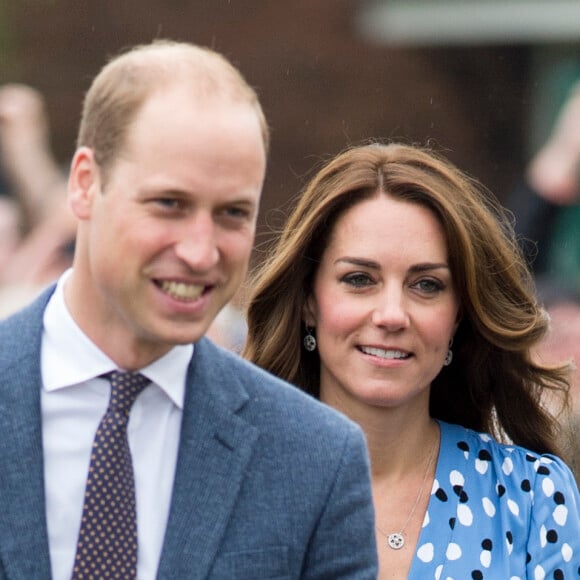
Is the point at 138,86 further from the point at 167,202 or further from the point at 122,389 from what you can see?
the point at 122,389

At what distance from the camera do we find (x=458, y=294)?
4586 mm

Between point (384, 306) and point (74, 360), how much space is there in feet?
5.19

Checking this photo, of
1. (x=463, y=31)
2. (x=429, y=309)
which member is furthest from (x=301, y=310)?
(x=463, y=31)

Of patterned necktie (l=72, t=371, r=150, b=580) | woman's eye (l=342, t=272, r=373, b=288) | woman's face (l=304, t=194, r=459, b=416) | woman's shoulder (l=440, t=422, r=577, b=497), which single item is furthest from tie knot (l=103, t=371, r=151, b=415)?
woman's shoulder (l=440, t=422, r=577, b=497)

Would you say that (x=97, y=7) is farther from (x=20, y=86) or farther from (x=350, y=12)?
(x=350, y=12)

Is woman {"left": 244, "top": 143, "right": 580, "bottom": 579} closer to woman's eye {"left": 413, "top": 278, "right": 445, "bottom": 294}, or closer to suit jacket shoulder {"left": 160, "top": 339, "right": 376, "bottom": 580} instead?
woman's eye {"left": 413, "top": 278, "right": 445, "bottom": 294}

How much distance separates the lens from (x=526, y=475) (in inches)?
182

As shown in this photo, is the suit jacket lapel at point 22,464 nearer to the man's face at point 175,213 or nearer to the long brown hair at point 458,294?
the man's face at point 175,213

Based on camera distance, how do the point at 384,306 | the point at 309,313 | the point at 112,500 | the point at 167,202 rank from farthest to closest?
1. the point at 309,313
2. the point at 384,306
3. the point at 112,500
4. the point at 167,202

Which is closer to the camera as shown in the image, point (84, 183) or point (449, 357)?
point (84, 183)

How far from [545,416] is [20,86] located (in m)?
6.29

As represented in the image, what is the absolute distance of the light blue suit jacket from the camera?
2.87 metres

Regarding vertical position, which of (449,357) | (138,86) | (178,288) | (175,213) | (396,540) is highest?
(138,86)

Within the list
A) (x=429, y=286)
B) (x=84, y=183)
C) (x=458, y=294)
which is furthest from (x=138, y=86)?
(x=458, y=294)
